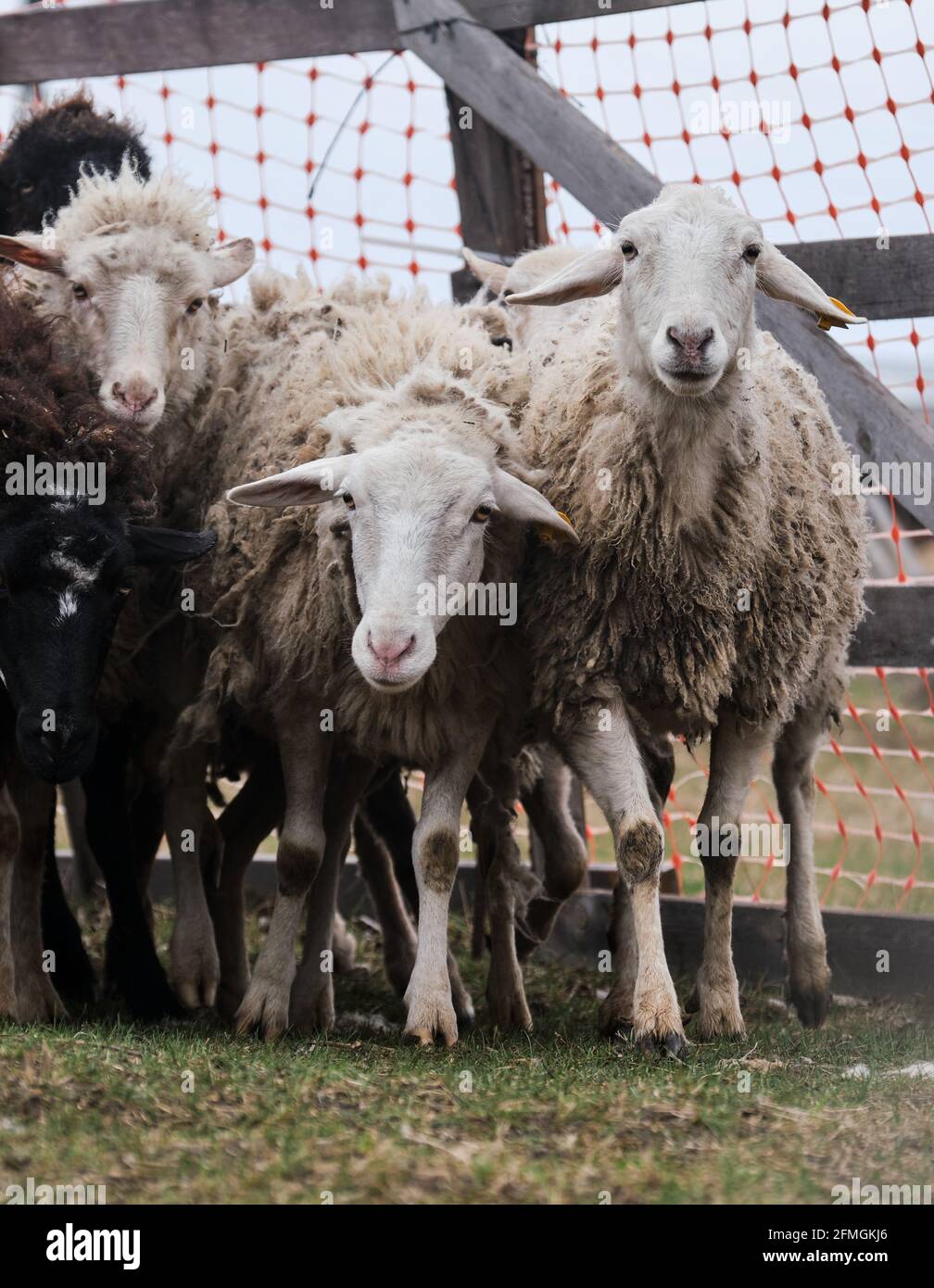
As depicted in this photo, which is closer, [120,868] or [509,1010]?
[509,1010]

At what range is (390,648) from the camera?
425 centimetres

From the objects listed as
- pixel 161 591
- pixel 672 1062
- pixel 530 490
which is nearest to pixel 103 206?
pixel 161 591

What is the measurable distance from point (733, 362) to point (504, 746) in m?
1.46

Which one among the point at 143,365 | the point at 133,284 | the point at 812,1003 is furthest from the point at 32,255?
the point at 812,1003

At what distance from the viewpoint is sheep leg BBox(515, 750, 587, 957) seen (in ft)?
20.4

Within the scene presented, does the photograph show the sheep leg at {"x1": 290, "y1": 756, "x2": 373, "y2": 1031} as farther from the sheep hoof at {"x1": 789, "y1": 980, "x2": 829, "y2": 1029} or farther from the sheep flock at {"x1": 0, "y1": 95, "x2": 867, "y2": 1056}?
the sheep hoof at {"x1": 789, "y1": 980, "x2": 829, "y2": 1029}

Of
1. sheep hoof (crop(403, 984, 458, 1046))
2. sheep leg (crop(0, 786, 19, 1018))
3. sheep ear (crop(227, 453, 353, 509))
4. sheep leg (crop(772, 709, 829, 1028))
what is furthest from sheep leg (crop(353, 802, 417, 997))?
sheep ear (crop(227, 453, 353, 509))

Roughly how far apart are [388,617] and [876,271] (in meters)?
2.53

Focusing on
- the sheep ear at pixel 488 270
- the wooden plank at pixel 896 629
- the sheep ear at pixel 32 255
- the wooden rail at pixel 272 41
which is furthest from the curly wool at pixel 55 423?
the wooden plank at pixel 896 629

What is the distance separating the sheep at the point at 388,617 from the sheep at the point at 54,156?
139 cm

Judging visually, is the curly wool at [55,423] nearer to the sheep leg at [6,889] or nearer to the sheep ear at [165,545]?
the sheep ear at [165,545]

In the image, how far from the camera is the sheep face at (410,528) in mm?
4289

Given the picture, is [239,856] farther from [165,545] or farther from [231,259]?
[231,259]
